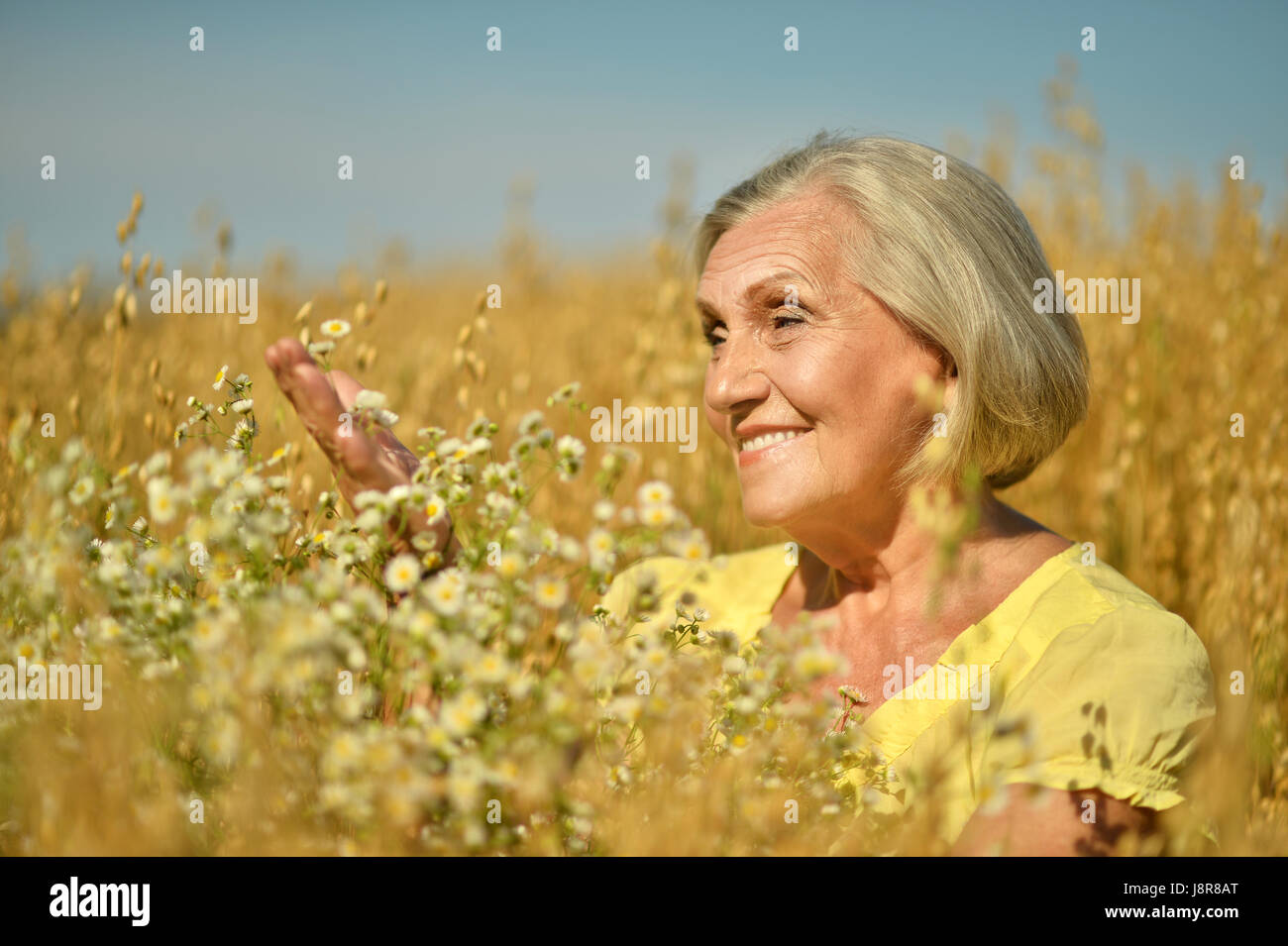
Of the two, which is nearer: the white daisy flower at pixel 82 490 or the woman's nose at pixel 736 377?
the white daisy flower at pixel 82 490

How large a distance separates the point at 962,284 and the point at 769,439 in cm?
48

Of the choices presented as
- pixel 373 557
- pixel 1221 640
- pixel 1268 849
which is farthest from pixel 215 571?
pixel 1221 640

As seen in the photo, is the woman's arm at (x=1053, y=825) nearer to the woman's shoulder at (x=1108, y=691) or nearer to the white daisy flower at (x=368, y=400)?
the woman's shoulder at (x=1108, y=691)

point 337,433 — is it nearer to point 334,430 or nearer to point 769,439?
point 334,430

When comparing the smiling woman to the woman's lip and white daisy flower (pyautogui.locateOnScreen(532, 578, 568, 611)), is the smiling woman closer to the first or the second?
the woman's lip

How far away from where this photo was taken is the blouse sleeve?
4.21ft

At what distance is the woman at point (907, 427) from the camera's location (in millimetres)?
1525

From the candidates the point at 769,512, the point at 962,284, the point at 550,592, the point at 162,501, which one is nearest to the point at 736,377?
the point at 769,512

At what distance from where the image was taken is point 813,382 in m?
1.72

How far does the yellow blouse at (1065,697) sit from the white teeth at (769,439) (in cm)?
35

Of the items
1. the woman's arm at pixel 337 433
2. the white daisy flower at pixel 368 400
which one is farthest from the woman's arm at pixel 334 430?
the white daisy flower at pixel 368 400

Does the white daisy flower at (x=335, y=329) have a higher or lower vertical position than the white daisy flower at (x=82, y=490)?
higher
